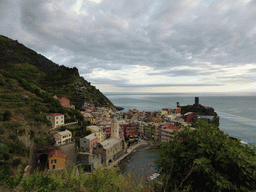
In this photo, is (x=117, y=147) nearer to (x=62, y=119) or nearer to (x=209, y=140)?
(x=62, y=119)

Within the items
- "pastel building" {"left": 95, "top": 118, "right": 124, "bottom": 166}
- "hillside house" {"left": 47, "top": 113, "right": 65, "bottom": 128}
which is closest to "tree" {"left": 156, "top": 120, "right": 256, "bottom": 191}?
"pastel building" {"left": 95, "top": 118, "right": 124, "bottom": 166}

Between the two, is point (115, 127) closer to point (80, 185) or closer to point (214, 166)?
point (214, 166)

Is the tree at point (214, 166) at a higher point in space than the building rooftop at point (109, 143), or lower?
higher

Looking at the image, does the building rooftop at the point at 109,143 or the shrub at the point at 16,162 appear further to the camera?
the building rooftop at the point at 109,143

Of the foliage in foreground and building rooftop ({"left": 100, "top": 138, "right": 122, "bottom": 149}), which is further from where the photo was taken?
building rooftop ({"left": 100, "top": 138, "right": 122, "bottom": 149})

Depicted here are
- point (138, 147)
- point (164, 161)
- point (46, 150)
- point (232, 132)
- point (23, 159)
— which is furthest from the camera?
point (232, 132)

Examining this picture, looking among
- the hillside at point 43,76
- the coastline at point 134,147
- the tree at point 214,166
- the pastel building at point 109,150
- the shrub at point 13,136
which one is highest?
the hillside at point 43,76

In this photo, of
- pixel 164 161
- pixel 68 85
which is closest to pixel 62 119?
pixel 164 161

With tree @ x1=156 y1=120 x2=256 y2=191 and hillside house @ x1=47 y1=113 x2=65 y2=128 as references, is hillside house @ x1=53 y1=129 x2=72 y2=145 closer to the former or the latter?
hillside house @ x1=47 y1=113 x2=65 y2=128

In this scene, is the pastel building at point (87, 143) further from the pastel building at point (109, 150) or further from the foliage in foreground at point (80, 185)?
the foliage in foreground at point (80, 185)

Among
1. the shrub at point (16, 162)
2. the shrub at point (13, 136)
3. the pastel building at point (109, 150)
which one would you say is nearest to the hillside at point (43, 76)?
the pastel building at point (109, 150)

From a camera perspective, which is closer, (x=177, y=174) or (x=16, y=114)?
(x=177, y=174)
